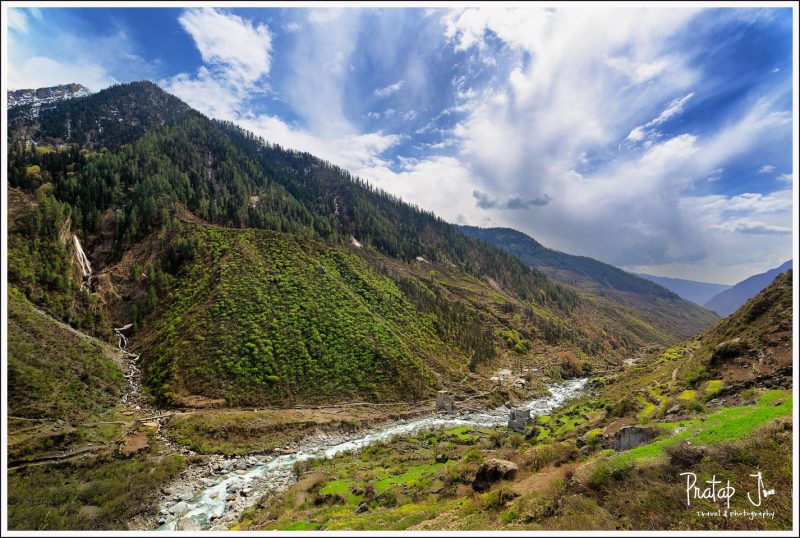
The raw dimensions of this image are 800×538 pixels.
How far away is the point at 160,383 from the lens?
43344mm

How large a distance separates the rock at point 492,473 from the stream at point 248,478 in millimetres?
18424

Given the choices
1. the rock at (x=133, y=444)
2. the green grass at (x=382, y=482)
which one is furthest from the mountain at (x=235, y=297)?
the green grass at (x=382, y=482)

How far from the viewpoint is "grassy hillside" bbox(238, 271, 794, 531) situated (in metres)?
10.9

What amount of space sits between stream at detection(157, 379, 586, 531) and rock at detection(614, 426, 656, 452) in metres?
26.5

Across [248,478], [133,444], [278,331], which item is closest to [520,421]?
[248,478]

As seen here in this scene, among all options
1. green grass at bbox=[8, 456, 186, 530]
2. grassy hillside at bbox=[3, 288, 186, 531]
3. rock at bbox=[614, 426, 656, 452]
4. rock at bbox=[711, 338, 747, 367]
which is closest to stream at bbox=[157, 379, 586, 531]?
green grass at bbox=[8, 456, 186, 530]

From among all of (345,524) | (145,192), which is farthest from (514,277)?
(345,524)

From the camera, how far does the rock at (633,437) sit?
60.2 feet

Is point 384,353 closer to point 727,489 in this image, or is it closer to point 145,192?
point 727,489

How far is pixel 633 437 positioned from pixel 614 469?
24.3 feet

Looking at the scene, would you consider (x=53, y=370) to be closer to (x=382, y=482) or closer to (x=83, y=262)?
(x=83, y=262)

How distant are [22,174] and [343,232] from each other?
3609 inches

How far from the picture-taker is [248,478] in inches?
1198

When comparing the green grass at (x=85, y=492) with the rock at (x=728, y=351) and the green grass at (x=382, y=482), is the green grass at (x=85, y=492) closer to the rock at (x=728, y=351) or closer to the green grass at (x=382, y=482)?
the green grass at (x=382, y=482)
